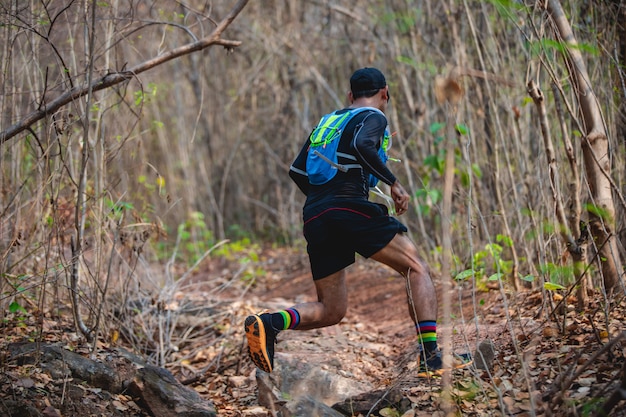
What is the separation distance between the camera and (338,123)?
342cm

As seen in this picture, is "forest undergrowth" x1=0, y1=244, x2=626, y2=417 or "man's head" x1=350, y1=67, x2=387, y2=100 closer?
"forest undergrowth" x1=0, y1=244, x2=626, y2=417

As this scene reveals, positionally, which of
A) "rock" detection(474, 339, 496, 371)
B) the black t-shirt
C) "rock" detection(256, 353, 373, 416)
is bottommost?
"rock" detection(256, 353, 373, 416)

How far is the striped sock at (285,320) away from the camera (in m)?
3.42

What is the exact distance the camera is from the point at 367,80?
3.48 meters

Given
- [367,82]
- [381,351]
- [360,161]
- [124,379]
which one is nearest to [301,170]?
[360,161]

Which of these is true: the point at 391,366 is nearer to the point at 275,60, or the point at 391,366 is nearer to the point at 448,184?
the point at 448,184

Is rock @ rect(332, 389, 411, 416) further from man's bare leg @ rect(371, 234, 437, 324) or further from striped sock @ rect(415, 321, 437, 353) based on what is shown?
man's bare leg @ rect(371, 234, 437, 324)

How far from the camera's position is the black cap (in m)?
3.48

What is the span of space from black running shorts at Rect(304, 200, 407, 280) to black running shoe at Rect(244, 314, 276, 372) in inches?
18.2

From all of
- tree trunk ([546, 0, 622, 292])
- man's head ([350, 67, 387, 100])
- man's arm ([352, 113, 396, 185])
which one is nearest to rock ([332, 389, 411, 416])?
man's arm ([352, 113, 396, 185])

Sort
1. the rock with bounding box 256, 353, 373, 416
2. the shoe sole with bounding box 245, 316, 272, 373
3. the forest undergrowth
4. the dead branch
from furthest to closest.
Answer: the rock with bounding box 256, 353, 373, 416 < the dead branch < the shoe sole with bounding box 245, 316, 272, 373 < the forest undergrowth

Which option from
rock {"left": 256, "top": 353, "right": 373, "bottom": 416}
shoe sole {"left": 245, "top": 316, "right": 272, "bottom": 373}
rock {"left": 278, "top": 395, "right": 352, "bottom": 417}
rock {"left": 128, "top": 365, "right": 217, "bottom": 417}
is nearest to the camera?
rock {"left": 278, "top": 395, "right": 352, "bottom": 417}

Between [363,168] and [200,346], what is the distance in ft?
7.68

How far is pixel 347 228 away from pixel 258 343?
29.1 inches
